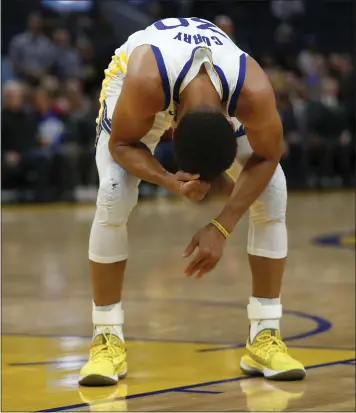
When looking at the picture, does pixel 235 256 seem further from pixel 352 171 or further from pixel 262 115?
pixel 352 171

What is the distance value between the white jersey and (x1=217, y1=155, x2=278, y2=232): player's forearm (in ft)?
0.79

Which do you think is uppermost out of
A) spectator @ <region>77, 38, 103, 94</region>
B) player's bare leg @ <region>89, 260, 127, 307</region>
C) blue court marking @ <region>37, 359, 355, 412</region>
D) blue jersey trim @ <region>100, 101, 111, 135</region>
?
spectator @ <region>77, 38, 103, 94</region>

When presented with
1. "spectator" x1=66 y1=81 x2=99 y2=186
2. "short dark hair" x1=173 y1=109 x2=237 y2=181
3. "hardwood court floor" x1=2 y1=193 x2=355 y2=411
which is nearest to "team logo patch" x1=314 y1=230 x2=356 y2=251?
"hardwood court floor" x1=2 y1=193 x2=355 y2=411

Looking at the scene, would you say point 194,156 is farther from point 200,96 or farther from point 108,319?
point 108,319

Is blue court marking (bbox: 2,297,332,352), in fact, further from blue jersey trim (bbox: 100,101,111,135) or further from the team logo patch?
the team logo patch

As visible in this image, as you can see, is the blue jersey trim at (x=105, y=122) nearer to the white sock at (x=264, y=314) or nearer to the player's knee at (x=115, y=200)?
the player's knee at (x=115, y=200)

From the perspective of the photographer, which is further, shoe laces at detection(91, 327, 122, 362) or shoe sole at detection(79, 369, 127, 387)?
shoe laces at detection(91, 327, 122, 362)

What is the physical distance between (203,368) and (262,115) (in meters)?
1.18

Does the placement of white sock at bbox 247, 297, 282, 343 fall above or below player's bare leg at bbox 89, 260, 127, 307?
below

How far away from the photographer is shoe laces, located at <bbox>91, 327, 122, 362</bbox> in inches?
192

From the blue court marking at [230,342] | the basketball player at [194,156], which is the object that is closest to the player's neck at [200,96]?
the basketball player at [194,156]

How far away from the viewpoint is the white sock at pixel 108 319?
4965 millimetres

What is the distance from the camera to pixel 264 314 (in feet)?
16.8

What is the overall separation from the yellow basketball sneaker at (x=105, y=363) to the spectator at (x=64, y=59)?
1193 cm
